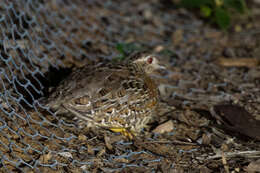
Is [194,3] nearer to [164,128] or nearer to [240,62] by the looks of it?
[240,62]

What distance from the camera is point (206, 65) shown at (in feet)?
19.3

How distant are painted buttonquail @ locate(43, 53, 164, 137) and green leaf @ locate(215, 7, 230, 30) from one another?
2.89m

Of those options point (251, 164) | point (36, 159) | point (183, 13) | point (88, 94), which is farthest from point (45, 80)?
point (183, 13)

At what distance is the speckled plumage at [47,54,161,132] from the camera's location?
3770 millimetres

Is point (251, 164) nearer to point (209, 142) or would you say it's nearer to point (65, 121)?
point (209, 142)

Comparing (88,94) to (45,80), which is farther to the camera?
(45,80)

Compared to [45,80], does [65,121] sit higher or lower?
lower

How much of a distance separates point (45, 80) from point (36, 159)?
138 centimetres

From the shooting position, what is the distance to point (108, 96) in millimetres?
3852

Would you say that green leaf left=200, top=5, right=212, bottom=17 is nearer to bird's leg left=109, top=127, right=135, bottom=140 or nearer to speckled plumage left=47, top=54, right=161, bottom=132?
speckled plumage left=47, top=54, right=161, bottom=132

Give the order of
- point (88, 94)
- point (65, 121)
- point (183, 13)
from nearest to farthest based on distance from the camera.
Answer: point (88, 94) → point (65, 121) → point (183, 13)

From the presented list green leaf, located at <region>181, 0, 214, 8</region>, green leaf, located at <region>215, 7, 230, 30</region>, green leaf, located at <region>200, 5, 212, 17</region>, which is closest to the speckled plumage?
green leaf, located at <region>215, 7, 230, 30</region>

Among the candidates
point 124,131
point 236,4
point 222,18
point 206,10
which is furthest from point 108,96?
point 236,4

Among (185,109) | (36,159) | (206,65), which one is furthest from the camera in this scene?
(206,65)
